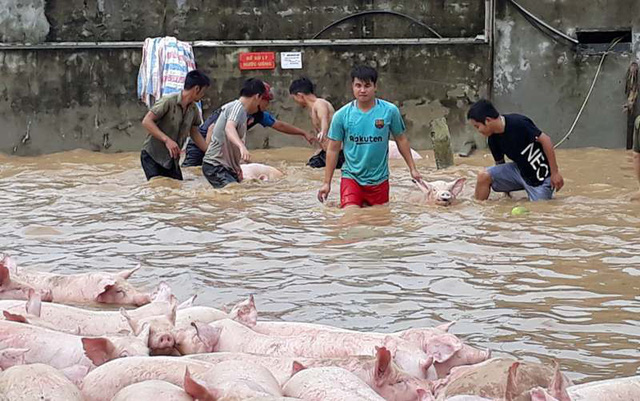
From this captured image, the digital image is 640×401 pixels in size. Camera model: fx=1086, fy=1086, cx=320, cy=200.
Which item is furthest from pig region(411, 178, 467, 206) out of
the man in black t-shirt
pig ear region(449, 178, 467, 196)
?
the man in black t-shirt

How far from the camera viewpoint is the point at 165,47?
15562mm

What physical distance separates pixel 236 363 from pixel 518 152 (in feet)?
21.3

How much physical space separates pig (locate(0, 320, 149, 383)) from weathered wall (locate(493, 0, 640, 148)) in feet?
36.7

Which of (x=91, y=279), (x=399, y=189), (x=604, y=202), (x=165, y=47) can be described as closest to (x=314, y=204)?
(x=399, y=189)

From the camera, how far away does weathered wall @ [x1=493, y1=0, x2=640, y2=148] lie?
15023 mm

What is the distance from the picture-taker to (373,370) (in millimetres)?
4496

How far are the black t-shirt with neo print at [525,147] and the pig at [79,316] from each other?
524cm

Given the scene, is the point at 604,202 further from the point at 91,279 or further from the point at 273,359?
the point at 273,359

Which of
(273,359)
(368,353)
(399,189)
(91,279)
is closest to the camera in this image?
(273,359)

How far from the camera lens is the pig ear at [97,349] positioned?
4.73 metres

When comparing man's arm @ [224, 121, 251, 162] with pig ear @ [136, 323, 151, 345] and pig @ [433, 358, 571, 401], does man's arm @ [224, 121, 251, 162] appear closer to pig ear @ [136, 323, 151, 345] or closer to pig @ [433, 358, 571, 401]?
pig ear @ [136, 323, 151, 345]

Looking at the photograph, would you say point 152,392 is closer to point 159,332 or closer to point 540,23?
point 159,332

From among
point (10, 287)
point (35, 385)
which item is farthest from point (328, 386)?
point (10, 287)

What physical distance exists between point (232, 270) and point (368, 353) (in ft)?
9.74
